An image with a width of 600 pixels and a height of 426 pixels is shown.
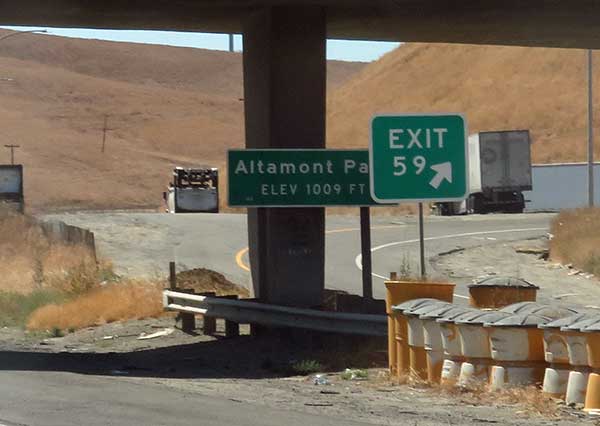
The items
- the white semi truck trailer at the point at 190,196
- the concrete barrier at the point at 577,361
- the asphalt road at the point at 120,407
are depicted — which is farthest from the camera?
the white semi truck trailer at the point at 190,196

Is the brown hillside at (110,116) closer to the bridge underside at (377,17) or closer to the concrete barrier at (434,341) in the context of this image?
the bridge underside at (377,17)

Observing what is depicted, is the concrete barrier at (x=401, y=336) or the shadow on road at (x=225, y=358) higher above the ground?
the concrete barrier at (x=401, y=336)

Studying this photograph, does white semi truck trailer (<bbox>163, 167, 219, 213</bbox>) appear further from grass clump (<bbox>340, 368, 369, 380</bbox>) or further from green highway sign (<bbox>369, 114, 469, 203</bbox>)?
→ green highway sign (<bbox>369, 114, 469, 203</bbox>)

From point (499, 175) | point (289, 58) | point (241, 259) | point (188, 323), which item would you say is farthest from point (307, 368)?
point (499, 175)

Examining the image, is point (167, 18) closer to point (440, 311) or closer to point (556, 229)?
point (440, 311)

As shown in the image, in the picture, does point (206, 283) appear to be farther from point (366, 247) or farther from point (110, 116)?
point (110, 116)

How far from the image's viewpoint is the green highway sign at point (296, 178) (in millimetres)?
20188

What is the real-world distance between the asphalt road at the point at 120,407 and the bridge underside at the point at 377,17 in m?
7.67

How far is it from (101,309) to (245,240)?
2025cm

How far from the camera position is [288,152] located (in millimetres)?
20312

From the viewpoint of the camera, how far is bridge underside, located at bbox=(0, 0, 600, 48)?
2095 cm

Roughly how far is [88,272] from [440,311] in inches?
668

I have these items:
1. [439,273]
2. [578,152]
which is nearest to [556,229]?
[439,273]

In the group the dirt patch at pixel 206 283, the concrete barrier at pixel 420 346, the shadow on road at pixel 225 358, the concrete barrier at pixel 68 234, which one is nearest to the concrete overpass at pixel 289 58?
the shadow on road at pixel 225 358
